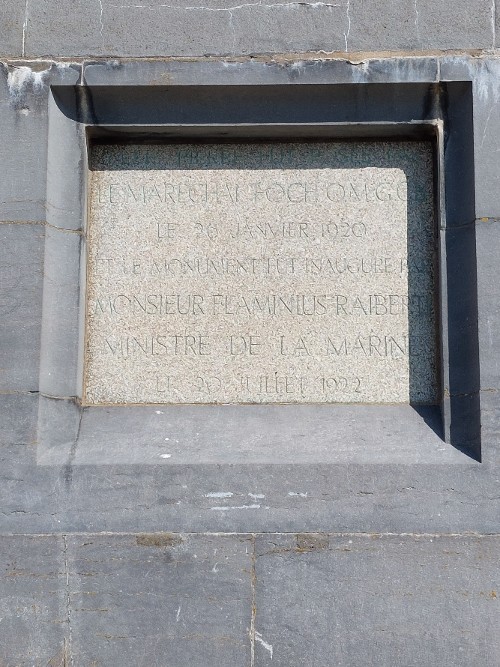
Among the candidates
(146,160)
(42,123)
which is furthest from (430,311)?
(42,123)

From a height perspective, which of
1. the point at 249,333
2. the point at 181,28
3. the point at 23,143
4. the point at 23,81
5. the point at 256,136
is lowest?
the point at 249,333

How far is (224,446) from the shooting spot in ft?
14.9

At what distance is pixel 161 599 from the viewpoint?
430 cm

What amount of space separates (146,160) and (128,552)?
2.07 metres

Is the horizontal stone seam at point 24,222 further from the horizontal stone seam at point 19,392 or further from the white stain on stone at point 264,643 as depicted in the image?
the white stain on stone at point 264,643

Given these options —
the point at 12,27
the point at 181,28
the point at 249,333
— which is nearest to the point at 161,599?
the point at 249,333

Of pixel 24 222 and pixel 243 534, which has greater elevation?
pixel 24 222

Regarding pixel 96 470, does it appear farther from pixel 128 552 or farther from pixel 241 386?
pixel 241 386

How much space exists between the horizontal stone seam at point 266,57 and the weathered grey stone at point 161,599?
2.43 meters

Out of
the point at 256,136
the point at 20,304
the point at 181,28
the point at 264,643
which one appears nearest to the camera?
the point at 264,643

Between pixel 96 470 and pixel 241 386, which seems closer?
pixel 96 470

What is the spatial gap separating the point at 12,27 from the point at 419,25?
214cm

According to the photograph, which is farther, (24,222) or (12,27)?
(12,27)

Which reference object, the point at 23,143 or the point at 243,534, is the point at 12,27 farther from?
the point at 243,534
